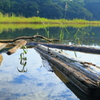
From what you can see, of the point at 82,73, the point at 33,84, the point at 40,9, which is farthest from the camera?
the point at 40,9

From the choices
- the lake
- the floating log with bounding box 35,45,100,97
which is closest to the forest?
the lake

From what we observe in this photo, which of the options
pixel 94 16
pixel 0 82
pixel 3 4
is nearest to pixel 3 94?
pixel 0 82

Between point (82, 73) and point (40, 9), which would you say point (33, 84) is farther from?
point (40, 9)

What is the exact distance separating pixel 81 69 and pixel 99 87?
2.85 ft

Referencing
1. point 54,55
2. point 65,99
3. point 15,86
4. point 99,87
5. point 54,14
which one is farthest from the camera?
point 54,14

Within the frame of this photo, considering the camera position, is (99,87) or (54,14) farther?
(54,14)

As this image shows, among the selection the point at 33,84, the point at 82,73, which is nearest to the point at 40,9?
the point at 33,84

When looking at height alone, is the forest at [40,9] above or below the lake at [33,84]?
above

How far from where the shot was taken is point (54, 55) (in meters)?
5.82

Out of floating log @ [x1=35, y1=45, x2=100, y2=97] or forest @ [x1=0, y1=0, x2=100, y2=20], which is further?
forest @ [x1=0, y1=0, x2=100, y2=20]

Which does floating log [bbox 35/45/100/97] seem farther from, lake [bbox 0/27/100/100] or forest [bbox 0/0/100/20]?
forest [bbox 0/0/100/20]

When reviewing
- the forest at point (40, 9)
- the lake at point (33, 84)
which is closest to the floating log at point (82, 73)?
the lake at point (33, 84)

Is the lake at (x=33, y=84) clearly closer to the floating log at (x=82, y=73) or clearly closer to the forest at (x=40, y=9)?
the floating log at (x=82, y=73)

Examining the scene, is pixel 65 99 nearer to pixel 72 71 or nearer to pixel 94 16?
pixel 72 71
